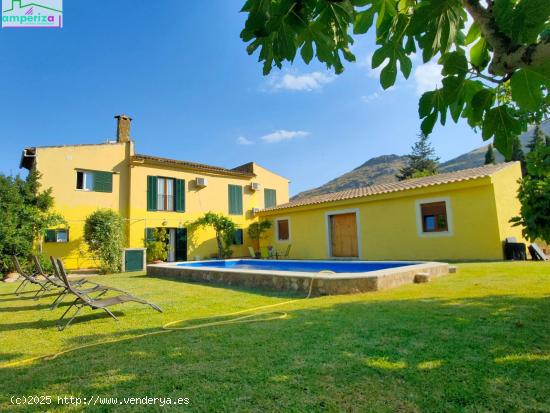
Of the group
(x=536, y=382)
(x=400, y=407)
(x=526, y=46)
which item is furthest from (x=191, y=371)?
(x=526, y=46)

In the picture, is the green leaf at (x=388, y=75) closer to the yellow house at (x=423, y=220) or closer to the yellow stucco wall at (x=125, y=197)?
the yellow house at (x=423, y=220)

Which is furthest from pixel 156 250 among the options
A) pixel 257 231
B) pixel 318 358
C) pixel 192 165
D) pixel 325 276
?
pixel 318 358

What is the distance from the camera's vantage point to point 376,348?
2.92m

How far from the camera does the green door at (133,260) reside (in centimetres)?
1445

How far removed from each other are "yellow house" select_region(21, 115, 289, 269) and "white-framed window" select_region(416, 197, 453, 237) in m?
11.8

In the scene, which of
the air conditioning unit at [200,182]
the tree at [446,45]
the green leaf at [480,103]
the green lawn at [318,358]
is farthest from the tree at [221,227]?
the green leaf at [480,103]

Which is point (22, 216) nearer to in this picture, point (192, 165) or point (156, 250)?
point (156, 250)

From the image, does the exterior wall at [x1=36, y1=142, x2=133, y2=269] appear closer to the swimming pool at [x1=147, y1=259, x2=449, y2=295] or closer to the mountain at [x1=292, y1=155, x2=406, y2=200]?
the swimming pool at [x1=147, y1=259, x2=449, y2=295]

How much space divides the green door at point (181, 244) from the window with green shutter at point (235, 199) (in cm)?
362

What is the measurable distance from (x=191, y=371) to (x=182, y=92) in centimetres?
1451

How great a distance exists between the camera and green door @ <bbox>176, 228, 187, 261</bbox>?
19000 millimetres

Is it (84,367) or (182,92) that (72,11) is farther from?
(84,367)

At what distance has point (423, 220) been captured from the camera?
13289mm

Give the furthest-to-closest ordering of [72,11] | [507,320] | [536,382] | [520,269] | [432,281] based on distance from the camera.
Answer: [72,11] < [520,269] < [432,281] < [507,320] < [536,382]
